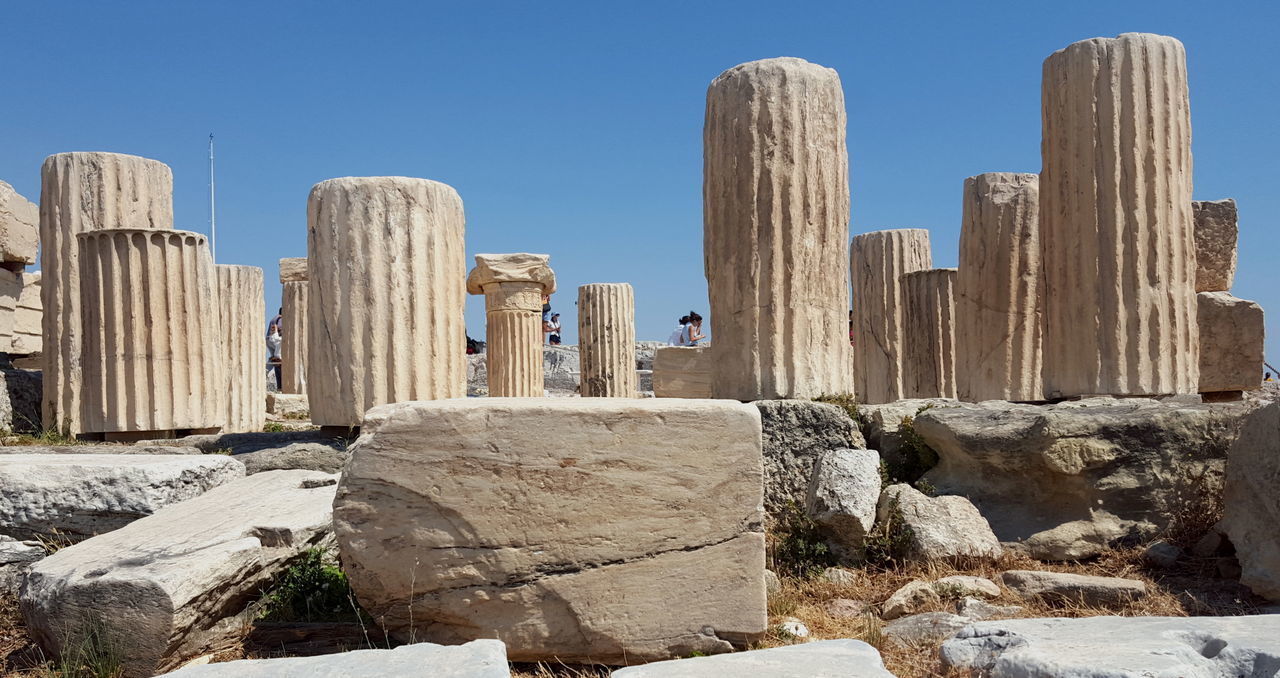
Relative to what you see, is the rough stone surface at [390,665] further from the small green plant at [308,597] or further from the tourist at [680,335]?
the tourist at [680,335]

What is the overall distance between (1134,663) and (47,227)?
8.82 meters

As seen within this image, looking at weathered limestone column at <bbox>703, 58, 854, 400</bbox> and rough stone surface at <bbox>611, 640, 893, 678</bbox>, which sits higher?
weathered limestone column at <bbox>703, 58, 854, 400</bbox>

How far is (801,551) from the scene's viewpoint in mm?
4816

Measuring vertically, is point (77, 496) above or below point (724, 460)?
below

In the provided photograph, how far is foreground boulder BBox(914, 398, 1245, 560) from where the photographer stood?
191 inches

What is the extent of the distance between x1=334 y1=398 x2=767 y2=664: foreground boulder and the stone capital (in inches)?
386

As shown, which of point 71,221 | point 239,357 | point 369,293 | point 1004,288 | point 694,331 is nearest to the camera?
point 369,293

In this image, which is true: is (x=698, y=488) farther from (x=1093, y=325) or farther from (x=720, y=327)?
(x=1093, y=325)

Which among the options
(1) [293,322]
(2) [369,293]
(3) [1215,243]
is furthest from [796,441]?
(1) [293,322]

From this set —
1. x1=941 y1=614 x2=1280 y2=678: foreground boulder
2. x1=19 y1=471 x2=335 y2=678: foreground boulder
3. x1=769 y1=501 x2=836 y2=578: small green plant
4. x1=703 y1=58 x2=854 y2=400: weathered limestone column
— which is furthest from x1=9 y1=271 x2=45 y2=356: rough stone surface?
x1=941 y1=614 x2=1280 y2=678: foreground boulder

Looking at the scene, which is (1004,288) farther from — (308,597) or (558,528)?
(308,597)

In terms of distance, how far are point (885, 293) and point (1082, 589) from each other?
6.69 meters

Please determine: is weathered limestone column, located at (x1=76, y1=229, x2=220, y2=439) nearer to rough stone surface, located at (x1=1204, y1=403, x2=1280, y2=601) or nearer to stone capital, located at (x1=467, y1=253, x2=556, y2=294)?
stone capital, located at (x1=467, y1=253, x2=556, y2=294)

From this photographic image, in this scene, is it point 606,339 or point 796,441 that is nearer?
point 796,441
